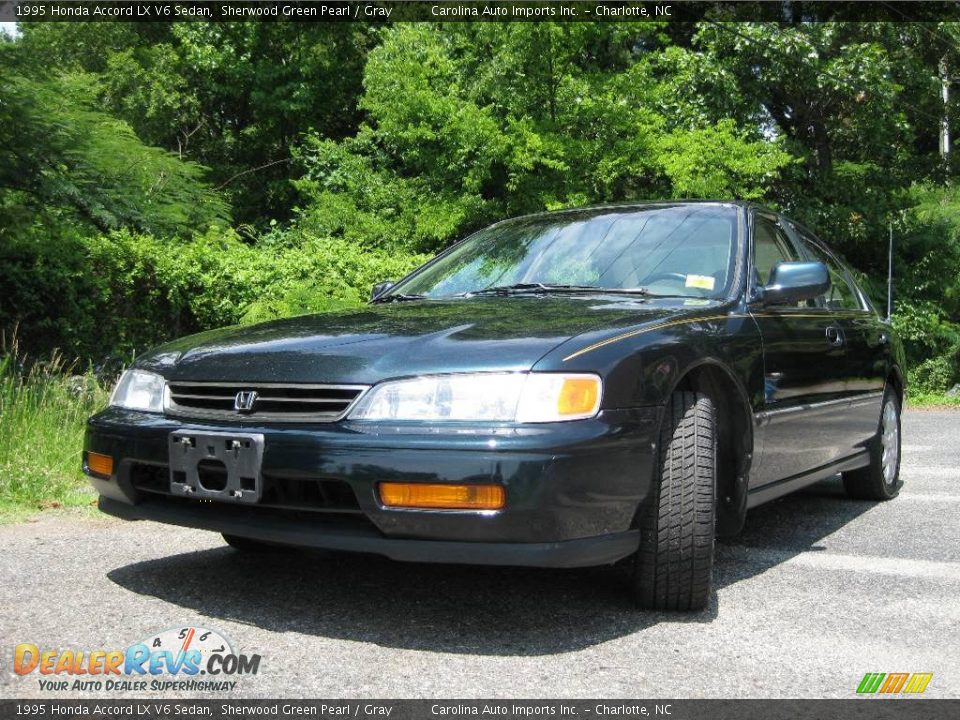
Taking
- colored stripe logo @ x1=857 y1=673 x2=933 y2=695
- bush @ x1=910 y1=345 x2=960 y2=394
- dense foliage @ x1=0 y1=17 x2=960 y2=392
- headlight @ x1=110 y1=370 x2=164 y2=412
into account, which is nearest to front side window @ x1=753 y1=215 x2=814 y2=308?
colored stripe logo @ x1=857 y1=673 x2=933 y2=695

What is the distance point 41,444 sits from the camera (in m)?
5.91

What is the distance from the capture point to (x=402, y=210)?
18531 mm

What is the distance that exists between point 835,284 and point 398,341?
299 centimetres

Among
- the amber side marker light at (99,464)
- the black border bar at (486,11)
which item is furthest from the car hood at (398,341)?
the black border bar at (486,11)

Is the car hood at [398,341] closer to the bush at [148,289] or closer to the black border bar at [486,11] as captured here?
the bush at [148,289]

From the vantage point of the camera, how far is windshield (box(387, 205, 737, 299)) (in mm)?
4164

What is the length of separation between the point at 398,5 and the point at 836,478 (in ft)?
62.9

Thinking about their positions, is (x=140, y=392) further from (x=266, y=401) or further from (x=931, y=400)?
(x=931, y=400)

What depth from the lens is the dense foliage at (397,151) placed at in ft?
32.2

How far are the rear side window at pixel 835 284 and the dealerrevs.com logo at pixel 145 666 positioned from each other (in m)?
3.38

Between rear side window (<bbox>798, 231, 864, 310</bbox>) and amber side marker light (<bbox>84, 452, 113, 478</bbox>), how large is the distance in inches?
132

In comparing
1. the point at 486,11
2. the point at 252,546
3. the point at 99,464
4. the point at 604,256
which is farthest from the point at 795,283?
the point at 486,11

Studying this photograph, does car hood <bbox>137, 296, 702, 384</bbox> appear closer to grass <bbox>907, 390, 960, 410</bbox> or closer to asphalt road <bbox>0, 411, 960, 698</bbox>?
asphalt road <bbox>0, 411, 960, 698</bbox>

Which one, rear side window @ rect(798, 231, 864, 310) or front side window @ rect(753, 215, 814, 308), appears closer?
front side window @ rect(753, 215, 814, 308)
